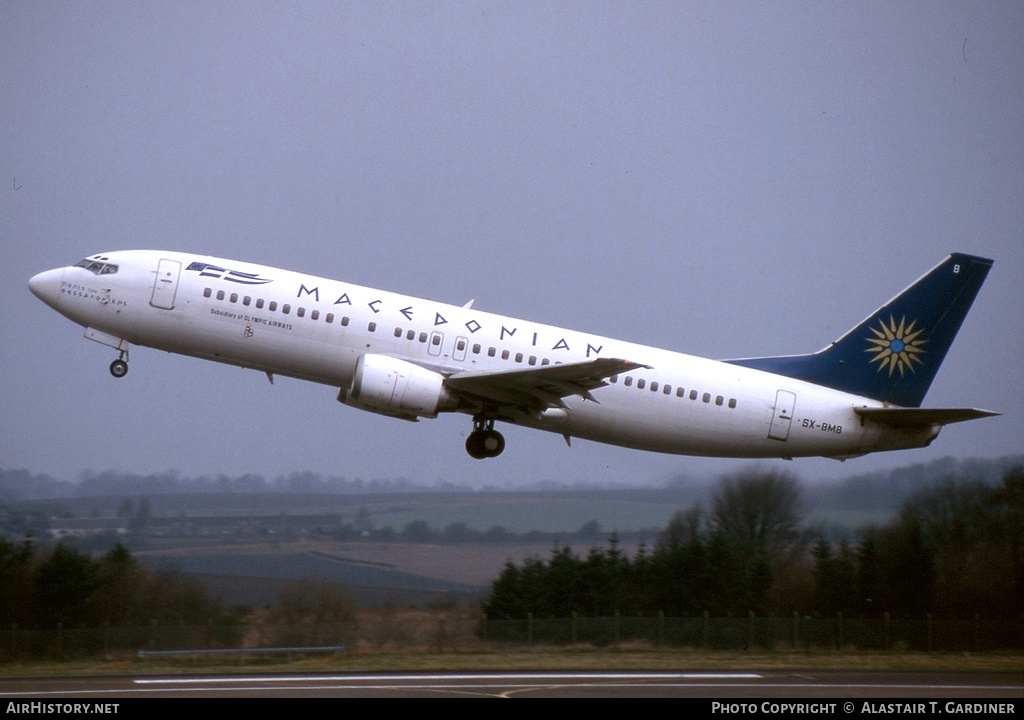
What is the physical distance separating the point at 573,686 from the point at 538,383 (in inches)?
314

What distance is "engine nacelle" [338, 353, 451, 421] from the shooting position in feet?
90.6

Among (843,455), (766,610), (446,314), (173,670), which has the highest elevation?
(446,314)

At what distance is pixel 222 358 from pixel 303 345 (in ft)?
7.09

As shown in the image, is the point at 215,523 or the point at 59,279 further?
the point at 215,523

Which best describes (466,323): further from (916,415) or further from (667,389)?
(916,415)

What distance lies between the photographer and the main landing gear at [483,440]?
30.5 m

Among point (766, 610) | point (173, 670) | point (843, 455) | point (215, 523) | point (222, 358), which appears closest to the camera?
point (173, 670)

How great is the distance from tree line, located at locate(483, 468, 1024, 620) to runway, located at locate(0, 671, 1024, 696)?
9.53m

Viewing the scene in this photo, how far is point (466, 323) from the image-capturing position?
29109mm

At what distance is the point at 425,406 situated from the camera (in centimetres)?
2798

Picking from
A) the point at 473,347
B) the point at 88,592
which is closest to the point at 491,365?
the point at 473,347

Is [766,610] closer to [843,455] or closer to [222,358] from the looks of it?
[843,455]

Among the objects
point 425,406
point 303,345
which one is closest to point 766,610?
point 425,406
